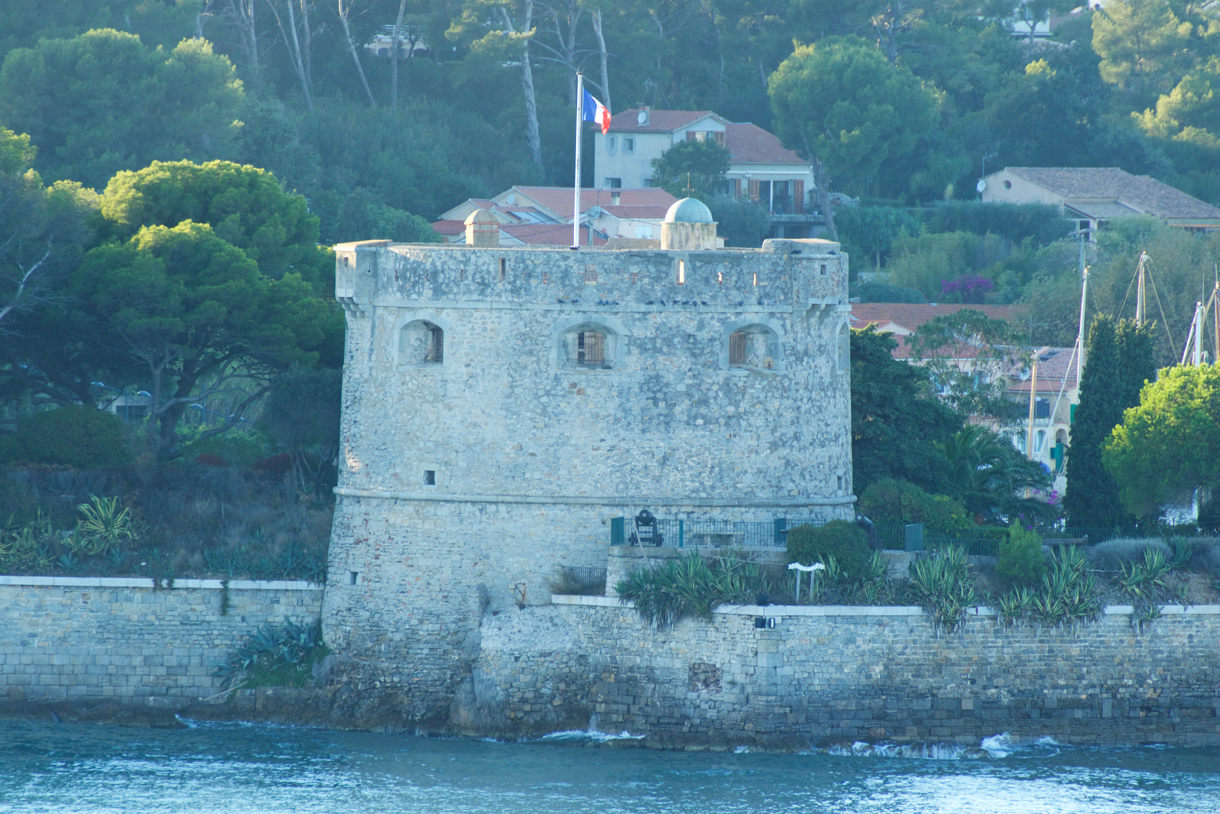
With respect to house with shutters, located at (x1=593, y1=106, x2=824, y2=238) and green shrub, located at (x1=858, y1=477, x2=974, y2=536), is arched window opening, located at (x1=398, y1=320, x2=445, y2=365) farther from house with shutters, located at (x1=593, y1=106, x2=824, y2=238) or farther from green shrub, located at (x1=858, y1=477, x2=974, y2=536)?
house with shutters, located at (x1=593, y1=106, x2=824, y2=238)

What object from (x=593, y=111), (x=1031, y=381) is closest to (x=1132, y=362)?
(x=593, y=111)

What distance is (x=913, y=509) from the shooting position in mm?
34500

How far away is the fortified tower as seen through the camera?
32.5 metres

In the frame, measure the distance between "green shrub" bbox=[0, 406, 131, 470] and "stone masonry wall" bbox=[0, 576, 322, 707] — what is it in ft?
16.7

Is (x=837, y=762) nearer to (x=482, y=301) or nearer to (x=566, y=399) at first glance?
(x=566, y=399)

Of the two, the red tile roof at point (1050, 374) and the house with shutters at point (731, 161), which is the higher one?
the house with shutters at point (731, 161)

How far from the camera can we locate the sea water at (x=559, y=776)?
28250mm

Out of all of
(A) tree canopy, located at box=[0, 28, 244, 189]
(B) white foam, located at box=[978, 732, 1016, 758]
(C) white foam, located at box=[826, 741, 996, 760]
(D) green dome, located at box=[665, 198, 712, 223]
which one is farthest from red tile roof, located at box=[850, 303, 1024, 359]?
(C) white foam, located at box=[826, 741, 996, 760]

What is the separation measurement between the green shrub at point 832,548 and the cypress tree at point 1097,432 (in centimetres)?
869

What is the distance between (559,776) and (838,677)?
4.88 metres

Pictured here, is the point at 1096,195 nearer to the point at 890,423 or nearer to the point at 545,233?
the point at 545,233

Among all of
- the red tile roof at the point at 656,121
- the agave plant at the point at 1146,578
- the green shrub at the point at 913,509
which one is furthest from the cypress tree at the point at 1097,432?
the red tile roof at the point at 656,121

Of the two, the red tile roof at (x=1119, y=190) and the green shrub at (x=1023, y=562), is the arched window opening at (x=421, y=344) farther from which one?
the red tile roof at (x=1119, y=190)

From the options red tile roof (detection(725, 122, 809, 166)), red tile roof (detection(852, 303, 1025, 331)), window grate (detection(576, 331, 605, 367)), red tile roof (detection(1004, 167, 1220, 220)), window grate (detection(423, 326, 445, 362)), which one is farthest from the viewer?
red tile roof (detection(1004, 167, 1220, 220))
